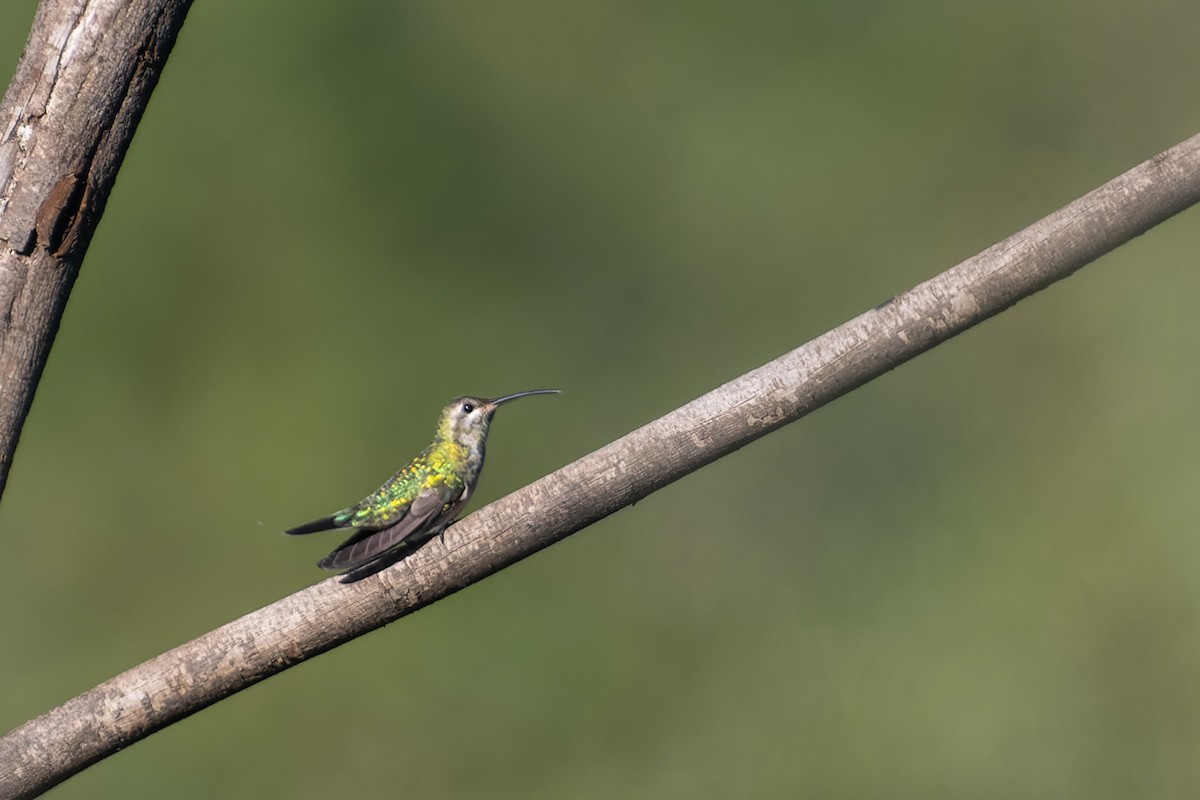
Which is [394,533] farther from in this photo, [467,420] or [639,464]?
[467,420]

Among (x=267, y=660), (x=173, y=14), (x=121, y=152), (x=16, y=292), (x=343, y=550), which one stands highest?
(x=173, y=14)

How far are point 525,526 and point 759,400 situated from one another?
36cm

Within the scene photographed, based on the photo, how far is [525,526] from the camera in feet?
5.25

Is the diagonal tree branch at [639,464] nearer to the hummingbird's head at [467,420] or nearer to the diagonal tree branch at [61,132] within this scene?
the diagonal tree branch at [61,132]

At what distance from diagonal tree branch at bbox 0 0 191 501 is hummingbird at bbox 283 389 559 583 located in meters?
0.48

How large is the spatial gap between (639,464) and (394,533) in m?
0.43

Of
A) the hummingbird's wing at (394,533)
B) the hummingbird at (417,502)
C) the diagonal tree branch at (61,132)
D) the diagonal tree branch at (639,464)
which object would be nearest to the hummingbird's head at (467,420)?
the hummingbird at (417,502)

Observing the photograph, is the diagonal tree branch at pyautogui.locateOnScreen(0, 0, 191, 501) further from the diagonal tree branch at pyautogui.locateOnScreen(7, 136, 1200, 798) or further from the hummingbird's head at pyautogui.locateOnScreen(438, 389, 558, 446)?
the hummingbird's head at pyautogui.locateOnScreen(438, 389, 558, 446)

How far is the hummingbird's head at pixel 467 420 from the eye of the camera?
90.4 inches

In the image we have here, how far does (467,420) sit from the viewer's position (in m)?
2.31

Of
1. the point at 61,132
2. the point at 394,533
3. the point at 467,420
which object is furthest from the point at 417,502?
the point at 61,132

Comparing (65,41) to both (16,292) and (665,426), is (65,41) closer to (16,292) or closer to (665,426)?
(16,292)

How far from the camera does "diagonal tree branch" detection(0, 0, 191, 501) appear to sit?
1577 mm

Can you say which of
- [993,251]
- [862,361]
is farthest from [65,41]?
[993,251]
